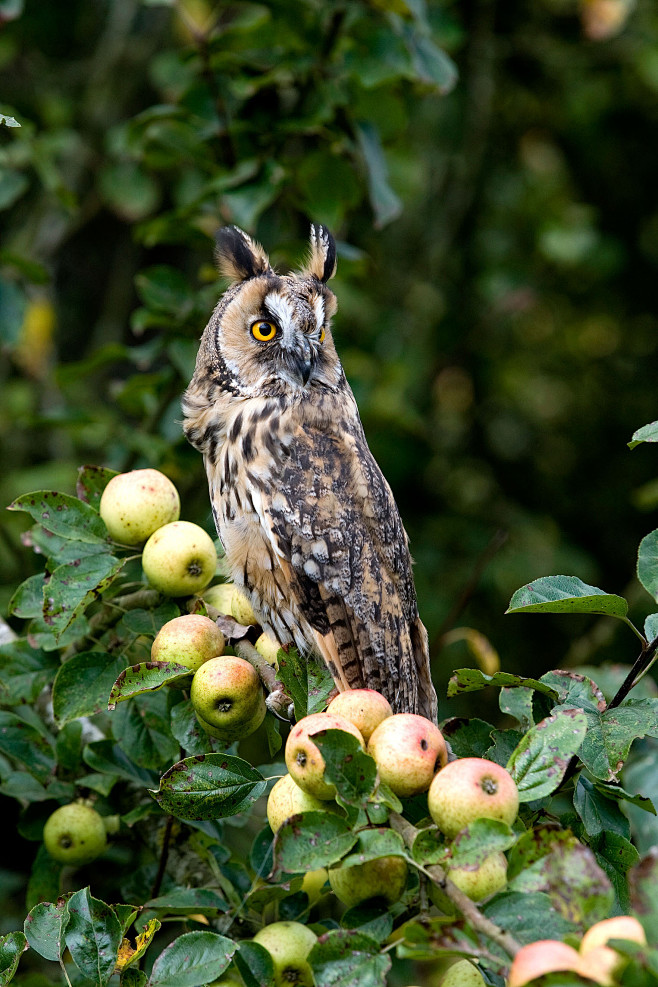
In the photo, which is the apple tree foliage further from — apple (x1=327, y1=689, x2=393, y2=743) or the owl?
the owl

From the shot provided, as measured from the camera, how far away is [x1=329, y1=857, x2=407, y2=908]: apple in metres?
1.32

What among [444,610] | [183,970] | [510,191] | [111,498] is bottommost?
[444,610]

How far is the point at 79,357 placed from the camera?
5.54 metres

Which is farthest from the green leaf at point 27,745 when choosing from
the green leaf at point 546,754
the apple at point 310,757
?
the green leaf at point 546,754

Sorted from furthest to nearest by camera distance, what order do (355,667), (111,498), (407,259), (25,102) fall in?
(407,259), (25,102), (355,667), (111,498)

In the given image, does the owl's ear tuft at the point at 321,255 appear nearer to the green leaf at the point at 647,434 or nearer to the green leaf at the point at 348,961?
the green leaf at the point at 647,434

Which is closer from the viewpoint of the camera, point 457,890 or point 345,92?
point 457,890

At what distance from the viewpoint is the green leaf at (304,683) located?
1.50 m

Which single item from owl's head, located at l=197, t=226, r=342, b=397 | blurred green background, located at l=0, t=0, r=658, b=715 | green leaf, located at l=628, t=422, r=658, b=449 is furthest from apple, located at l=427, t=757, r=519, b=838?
blurred green background, located at l=0, t=0, r=658, b=715

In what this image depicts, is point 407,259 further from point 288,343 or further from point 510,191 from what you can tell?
point 288,343

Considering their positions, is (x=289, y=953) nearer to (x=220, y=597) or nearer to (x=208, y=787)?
(x=208, y=787)

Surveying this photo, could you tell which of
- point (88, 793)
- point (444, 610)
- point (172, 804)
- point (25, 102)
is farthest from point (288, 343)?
point (25, 102)

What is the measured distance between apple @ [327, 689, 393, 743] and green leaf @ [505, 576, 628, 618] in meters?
0.25

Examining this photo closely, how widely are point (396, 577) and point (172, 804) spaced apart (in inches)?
47.3
